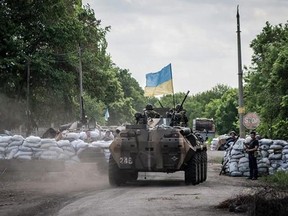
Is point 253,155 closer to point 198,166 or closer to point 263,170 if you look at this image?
point 263,170

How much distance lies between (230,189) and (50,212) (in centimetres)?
648

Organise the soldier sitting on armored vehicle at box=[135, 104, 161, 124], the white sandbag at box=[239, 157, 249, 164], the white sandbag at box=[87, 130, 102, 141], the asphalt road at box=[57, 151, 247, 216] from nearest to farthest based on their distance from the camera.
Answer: the asphalt road at box=[57, 151, 247, 216], the soldier sitting on armored vehicle at box=[135, 104, 161, 124], the white sandbag at box=[239, 157, 249, 164], the white sandbag at box=[87, 130, 102, 141]

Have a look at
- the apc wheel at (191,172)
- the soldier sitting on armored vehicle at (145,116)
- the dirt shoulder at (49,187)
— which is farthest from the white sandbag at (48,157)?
the apc wheel at (191,172)

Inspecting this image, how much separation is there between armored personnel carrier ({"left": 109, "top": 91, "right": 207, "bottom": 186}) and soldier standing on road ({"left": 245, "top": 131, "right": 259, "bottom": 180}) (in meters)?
3.56

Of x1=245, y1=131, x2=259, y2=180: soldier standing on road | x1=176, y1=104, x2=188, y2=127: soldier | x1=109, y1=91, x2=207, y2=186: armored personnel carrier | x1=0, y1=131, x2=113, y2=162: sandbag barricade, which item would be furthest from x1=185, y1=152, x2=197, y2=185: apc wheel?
x1=0, y1=131, x2=113, y2=162: sandbag barricade

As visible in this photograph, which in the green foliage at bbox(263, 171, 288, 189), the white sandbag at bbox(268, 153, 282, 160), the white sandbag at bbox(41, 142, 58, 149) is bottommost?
the green foliage at bbox(263, 171, 288, 189)

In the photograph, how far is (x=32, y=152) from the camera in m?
26.1

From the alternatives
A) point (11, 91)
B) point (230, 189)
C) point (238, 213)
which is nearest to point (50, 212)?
point (238, 213)

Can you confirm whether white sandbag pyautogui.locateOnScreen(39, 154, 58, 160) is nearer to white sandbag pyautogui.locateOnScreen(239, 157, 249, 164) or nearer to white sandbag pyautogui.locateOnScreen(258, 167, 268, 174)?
white sandbag pyautogui.locateOnScreen(239, 157, 249, 164)

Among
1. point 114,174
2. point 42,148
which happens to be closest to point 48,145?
point 42,148

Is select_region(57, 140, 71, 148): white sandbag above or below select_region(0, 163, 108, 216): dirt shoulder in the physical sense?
above

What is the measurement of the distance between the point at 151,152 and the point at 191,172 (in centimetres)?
126

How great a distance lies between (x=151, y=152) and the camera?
790 inches

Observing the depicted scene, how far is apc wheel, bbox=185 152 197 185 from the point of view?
2023 centimetres
